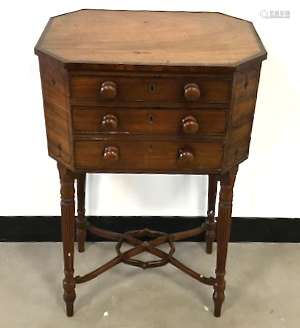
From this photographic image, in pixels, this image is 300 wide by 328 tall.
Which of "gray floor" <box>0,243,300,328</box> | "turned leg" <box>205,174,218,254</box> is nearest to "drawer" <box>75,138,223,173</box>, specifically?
"turned leg" <box>205,174,218,254</box>

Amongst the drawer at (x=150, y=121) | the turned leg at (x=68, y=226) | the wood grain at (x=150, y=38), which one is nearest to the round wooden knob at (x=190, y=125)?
the drawer at (x=150, y=121)

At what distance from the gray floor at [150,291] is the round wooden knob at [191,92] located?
31.5 inches

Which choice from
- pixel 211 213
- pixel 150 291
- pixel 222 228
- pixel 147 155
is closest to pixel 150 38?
pixel 147 155

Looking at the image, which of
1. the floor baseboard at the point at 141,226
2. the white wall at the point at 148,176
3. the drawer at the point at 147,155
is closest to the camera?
the drawer at the point at 147,155

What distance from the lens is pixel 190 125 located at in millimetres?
1442

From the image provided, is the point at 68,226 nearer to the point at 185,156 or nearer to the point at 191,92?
the point at 185,156

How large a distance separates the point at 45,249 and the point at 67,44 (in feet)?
3.14

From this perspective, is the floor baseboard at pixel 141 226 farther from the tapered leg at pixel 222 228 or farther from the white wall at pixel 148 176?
the tapered leg at pixel 222 228

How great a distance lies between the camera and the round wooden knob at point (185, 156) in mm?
Result: 1492

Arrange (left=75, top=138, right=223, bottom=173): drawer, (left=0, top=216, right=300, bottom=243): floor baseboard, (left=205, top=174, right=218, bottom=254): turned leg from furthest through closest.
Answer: (left=0, top=216, right=300, bottom=243): floor baseboard
(left=205, top=174, right=218, bottom=254): turned leg
(left=75, top=138, right=223, bottom=173): drawer

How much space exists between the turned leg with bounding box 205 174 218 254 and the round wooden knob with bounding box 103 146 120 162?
58 cm

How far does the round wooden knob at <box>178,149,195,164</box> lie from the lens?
1492 millimetres

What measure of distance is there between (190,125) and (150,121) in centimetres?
10

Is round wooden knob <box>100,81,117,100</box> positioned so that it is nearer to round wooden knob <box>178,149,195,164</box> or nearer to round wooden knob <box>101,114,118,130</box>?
round wooden knob <box>101,114,118,130</box>
